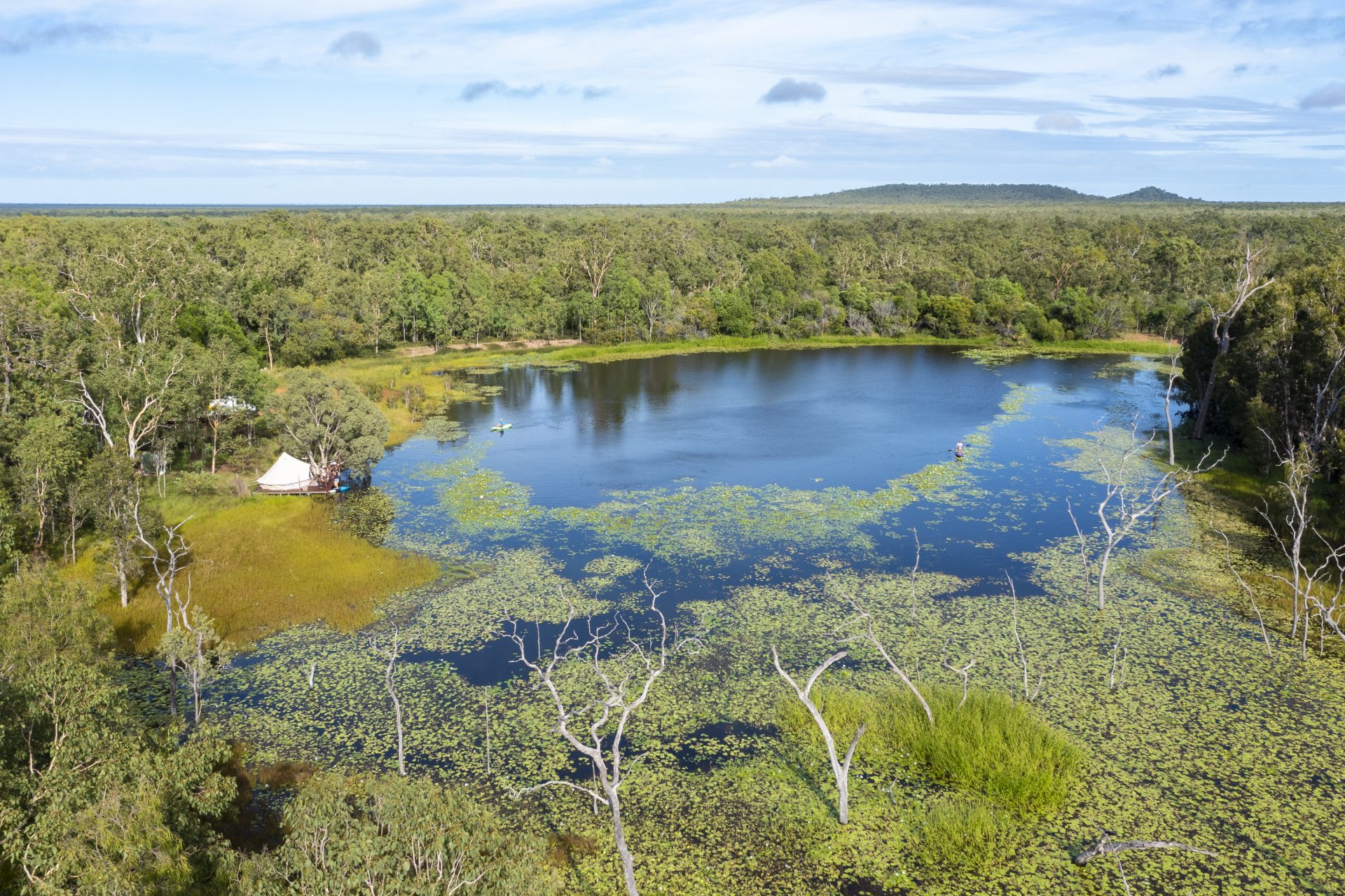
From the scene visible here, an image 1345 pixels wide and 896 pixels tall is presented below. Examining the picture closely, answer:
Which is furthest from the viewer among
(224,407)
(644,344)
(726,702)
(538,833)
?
(644,344)

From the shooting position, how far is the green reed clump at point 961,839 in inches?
679

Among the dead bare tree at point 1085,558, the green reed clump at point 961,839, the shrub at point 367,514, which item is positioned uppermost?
the dead bare tree at point 1085,558

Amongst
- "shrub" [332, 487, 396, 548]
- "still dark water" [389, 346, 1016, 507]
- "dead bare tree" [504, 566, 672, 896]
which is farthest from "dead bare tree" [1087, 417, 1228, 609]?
"shrub" [332, 487, 396, 548]

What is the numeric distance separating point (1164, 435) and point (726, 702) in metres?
40.9

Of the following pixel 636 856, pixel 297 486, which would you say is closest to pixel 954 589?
pixel 636 856

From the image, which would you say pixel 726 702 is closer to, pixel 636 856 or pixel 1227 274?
pixel 636 856

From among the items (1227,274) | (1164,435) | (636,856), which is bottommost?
(636,856)

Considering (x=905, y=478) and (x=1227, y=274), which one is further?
(x=1227, y=274)

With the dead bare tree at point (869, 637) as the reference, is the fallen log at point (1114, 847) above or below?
below

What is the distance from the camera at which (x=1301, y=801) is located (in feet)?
62.1

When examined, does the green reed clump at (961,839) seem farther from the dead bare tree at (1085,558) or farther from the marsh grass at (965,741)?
the dead bare tree at (1085,558)

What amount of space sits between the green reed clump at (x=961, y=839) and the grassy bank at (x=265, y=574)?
18.6 m

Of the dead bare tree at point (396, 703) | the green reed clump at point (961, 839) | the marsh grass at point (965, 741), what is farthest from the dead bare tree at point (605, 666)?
the green reed clump at point (961, 839)

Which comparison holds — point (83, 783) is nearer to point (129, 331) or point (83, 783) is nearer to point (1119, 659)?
point (1119, 659)
